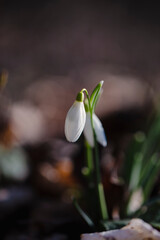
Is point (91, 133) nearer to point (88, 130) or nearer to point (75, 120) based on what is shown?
point (88, 130)

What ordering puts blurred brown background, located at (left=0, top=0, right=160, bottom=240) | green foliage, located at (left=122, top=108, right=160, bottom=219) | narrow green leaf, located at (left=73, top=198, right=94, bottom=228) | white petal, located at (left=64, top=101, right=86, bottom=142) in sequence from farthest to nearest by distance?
blurred brown background, located at (left=0, top=0, right=160, bottom=240), green foliage, located at (left=122, top=108, right=160, bottom=219), narrow green leaf, located at (left=73, top=198, right=94, bottom=228), white petal, located at (left=64, top=101, right=86, bottom=142)

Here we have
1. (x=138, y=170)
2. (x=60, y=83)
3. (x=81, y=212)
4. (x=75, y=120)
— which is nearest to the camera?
(x=75, y=120)

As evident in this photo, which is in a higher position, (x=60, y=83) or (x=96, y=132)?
(x=60, y=83)

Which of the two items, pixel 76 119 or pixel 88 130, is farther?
pixel 88 130

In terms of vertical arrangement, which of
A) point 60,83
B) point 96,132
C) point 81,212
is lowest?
point 81,212

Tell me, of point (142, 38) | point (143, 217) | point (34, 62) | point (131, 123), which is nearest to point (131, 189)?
point (143, 217)

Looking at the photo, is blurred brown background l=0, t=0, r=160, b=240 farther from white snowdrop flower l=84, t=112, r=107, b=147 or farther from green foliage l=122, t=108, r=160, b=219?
white snowdrop flower l=84, t=112, r=107, b=147

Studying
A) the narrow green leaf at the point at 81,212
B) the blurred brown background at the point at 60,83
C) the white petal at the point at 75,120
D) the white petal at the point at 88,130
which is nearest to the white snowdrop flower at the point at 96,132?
the white petal at the point at 88,130

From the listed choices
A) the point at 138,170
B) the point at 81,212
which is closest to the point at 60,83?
the point at 138,170

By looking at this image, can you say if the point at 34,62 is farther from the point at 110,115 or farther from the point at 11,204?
the point at 11,204

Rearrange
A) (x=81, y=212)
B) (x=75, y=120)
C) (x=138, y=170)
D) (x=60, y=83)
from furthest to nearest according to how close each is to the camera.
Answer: (x=60, y=83)
(x=138, y=170)
(x=81, y=212)
(x=75, y=120)

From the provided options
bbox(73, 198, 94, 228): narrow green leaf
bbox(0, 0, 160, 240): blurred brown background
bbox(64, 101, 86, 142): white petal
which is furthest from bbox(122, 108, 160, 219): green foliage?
bbox(64, 101, 86, 142): white petal

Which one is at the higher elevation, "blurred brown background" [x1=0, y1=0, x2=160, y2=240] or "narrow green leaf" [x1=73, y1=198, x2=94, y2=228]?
"blurred brown background" [x1=0, y1=0, x2=160, y2=240]

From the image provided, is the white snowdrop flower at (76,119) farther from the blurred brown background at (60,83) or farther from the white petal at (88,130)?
the blurred brown background at (60,83)
